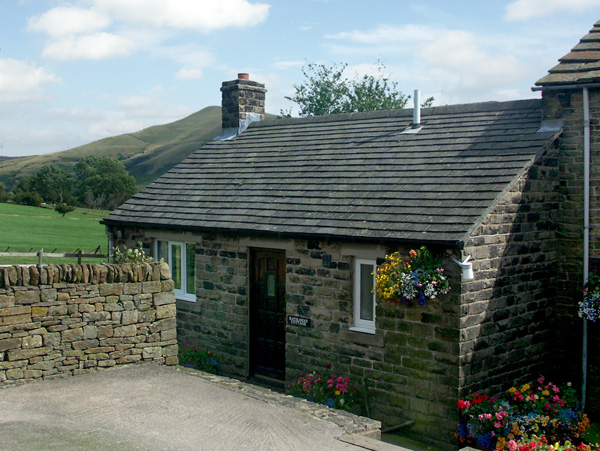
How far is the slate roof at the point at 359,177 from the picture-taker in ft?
32.7

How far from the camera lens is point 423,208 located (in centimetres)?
1004

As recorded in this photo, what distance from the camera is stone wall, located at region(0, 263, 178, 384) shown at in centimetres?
847

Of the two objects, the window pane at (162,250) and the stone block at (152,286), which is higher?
the window pane at (162,250)

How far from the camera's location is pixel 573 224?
10648 millimetres

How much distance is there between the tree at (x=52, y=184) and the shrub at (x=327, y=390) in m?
50.9

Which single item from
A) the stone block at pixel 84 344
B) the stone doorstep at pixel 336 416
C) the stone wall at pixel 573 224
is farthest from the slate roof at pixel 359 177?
the stone block at pixel 84 344

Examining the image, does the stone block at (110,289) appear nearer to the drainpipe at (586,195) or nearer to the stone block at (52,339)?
the stone block at (52,339)

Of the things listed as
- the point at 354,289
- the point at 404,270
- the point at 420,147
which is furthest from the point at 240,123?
the point at 404,270

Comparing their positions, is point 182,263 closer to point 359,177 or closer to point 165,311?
point 165,311

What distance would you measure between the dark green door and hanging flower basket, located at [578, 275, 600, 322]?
16.8 ft

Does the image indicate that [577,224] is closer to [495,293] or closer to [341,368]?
[495,293]

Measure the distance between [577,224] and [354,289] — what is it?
3876 millimetres

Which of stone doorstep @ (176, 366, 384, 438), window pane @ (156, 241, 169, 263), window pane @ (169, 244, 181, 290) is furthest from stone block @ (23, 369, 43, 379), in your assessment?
window pane @ (156, 241, 169, 263)

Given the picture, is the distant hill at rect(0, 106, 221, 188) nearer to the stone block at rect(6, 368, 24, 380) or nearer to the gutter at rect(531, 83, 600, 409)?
the stone block at rect(6, 368, 24, 380)
